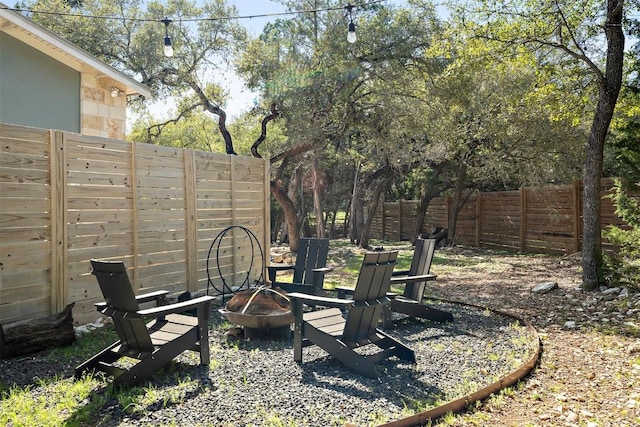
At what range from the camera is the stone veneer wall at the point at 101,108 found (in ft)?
27.0

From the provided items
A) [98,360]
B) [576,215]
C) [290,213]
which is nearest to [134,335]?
[98,360]

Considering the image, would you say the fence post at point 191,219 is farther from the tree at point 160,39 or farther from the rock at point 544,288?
the tree at point 160,39

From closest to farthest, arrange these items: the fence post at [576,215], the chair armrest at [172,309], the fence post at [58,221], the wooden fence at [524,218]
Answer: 1. the chair armrest at [172,309]
2. the fence post at [58,221]
3. the fence post at [576,215]
4. the wooden fence at [524,218]

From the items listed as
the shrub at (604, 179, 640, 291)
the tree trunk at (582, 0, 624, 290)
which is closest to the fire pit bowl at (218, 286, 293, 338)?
the tree trunk at (582, 0, 624, 290)

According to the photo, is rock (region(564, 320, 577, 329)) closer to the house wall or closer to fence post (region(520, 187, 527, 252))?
the house wall

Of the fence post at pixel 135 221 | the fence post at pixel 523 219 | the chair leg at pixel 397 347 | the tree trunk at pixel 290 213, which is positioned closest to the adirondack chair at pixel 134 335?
the chair leg at pixel 397 347

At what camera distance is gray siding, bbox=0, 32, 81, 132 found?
719cm

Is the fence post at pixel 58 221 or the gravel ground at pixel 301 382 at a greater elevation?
the fence post at pixel 58 221

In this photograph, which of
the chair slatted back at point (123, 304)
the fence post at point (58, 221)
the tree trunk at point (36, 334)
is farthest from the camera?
the fence post at point (58, 221)

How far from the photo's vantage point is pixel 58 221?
5.12 meters

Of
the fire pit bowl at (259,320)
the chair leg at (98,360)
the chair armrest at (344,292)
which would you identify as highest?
the chair armrest at (344,292)

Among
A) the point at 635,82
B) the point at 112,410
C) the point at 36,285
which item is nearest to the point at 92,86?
the point at 36,285

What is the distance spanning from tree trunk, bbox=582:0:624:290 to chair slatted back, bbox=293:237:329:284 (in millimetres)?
4029

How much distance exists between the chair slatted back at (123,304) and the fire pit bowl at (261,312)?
1187 millimetres
